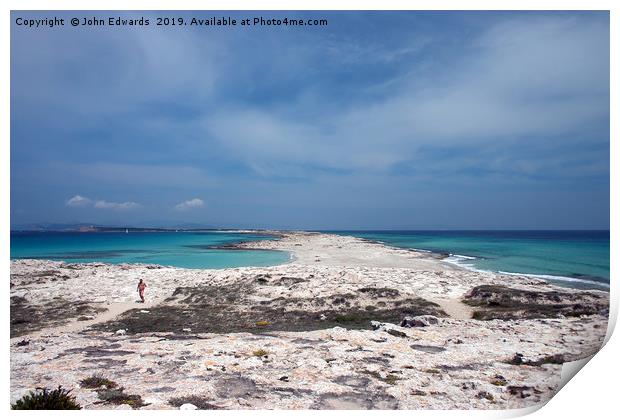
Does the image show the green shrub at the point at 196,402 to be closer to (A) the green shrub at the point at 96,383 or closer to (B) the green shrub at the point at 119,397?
(B) the green shrub at the point at 119,397

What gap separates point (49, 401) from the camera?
17.5 feet

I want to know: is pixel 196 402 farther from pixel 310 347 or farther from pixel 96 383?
pixel 310 347

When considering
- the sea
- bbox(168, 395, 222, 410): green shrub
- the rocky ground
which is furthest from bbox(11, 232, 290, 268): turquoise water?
bbox(168, 395, 222, 410): green shrub

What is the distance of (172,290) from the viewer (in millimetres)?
16938

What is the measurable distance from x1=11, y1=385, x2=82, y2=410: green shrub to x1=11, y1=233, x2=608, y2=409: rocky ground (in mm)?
163

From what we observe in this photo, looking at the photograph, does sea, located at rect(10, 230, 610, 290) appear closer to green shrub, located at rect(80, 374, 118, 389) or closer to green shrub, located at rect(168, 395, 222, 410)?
green shrub, located at rect(80, 374, 118, 389)

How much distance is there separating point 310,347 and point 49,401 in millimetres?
4612

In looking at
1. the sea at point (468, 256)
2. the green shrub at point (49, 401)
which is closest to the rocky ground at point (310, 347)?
→ the green shrub at point (49, 401)

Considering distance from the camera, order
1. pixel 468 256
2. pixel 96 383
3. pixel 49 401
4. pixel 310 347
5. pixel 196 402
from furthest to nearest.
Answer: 1. pixel 468 256
2. pixel 310 347
3. pixel 96 383
4. pixel 196 402
5. pixel 49 401

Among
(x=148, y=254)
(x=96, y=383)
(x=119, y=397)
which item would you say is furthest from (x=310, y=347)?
(x=148, y=254)
